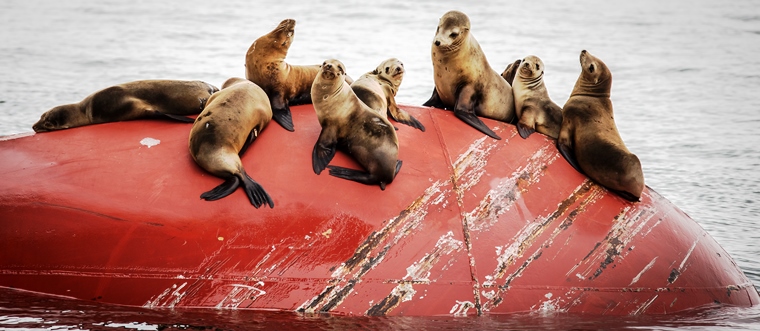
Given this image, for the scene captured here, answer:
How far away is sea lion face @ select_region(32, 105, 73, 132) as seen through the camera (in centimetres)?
718

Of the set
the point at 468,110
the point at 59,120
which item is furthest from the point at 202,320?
the point at 468,110

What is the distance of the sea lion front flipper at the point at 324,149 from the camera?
671cm

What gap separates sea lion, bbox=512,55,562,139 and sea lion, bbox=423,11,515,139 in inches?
4.4

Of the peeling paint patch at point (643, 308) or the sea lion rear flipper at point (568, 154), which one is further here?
the sea lion rear flipper at point (568, 154)

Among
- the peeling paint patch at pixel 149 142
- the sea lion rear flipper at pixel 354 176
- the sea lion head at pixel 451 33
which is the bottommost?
the peeling paint patch at pixel 149 142

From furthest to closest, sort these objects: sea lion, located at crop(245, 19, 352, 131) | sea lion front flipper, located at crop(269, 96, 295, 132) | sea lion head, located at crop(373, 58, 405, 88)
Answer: sea lion head, located at crop(373, 58, 405, 88)
sea lion, located at crop(245, 19, 352, 131)
sea lion front flipper, located at crop(269, 96, 295, 132)

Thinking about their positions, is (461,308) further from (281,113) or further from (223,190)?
(281,113)

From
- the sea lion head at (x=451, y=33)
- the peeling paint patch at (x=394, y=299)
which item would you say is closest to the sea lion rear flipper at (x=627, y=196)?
the sea lion head at (x=451, y=33)

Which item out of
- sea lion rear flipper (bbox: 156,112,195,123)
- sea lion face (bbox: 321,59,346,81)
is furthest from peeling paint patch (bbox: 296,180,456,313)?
sea lion rear flipper (bbox: 156,112,195,123)

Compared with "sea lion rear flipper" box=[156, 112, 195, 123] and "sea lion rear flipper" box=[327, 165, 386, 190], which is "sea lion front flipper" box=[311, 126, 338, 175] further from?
"sea lion rear flipper" box=[156, 112, 195, 123]

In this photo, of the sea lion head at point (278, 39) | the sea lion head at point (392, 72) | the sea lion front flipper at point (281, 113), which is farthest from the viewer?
the sea lion head at point (392, 72)

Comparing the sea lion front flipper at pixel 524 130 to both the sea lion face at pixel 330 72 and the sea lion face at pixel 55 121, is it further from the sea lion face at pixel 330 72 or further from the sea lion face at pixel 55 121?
the sea lion face at pixel 55 121

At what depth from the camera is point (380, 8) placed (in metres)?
29.3

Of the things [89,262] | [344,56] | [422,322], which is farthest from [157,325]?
[344,56]
